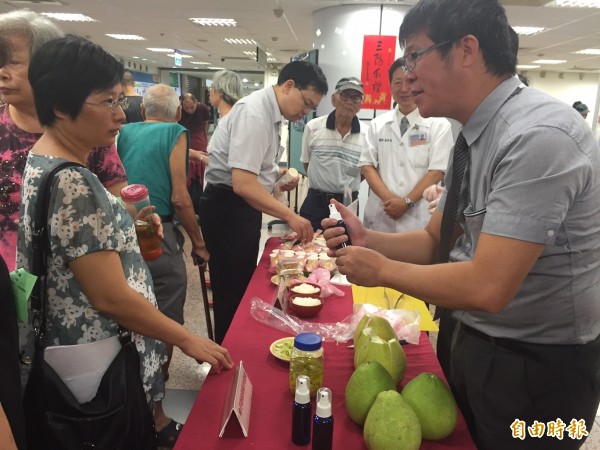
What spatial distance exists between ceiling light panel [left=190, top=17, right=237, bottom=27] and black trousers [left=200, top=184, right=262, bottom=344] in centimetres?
659

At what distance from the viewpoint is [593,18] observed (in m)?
6.66

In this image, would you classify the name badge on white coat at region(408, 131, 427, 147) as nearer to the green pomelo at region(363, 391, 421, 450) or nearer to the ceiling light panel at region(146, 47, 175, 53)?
the green pomelo at region(363, 391, 421, 450)

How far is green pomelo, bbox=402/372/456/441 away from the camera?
3.23 ft

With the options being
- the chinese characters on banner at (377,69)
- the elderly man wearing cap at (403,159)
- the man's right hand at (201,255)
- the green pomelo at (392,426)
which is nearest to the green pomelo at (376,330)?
the green pomelo at (392,426)

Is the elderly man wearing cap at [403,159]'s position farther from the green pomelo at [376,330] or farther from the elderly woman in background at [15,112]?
the elderly woman in background at [15,112]

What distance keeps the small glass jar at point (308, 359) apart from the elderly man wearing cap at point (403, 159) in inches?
72.2

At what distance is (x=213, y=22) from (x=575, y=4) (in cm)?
580

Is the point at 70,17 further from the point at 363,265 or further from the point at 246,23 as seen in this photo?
the point at 363,265

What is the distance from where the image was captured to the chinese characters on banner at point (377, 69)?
5059 mm

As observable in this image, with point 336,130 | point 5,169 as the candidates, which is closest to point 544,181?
point 5,169

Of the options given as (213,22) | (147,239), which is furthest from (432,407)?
(213,22)

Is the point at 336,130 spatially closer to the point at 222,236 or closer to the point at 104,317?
the point at 222,236

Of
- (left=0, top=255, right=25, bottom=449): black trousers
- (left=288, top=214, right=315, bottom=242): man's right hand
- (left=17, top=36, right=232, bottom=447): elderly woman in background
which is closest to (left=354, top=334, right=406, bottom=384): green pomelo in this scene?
(left=17, top=36, right=232, bottom=447): elderly woman in background

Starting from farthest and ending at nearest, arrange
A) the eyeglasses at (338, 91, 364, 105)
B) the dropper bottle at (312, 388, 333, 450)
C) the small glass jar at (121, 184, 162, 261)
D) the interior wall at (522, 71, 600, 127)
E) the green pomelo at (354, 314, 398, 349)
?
the interior wall at (522, 71, 600, 127)
the eyeglasses at (338, 91, 364, 105)
the small glass jar at (121, 184, 162, 261)
the green pomelo at (354, 314, 398, 349)
the dropper bottle at (312, 388, 333, 450)
